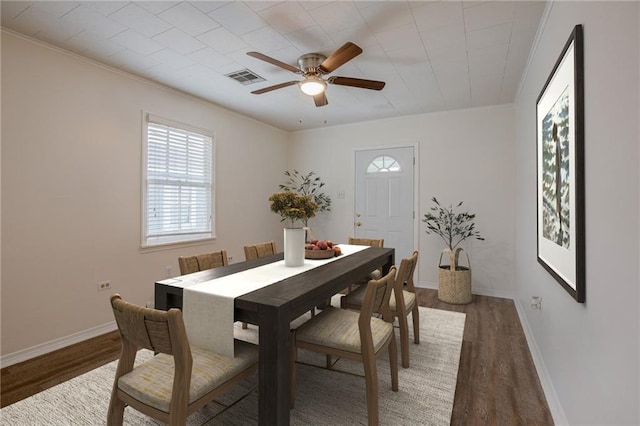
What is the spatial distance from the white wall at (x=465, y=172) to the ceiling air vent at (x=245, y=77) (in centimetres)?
→ 222

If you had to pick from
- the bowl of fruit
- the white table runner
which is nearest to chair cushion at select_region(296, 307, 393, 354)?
the white table runner

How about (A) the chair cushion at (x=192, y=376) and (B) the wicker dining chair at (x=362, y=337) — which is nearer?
(A) the chair cushion at (x=192, y=376)

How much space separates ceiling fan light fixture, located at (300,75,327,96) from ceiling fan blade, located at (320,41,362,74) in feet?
0.35

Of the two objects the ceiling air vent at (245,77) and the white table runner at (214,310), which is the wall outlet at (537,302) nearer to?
the white table runner at (214,310)

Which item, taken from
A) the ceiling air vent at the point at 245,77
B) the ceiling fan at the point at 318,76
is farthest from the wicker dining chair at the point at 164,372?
the ceiling air vent at the point at 245,77

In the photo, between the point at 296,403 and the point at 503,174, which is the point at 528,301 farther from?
the point at 296,403

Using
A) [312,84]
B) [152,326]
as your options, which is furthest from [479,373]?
[312,84]

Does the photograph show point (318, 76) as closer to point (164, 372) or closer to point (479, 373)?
point (164, 372)

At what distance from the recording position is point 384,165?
506 centimetres

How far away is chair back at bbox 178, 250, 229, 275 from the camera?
7.99 feet

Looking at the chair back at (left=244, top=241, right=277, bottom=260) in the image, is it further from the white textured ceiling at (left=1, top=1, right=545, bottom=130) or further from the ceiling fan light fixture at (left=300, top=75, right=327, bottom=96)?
the white textured ceiling at (left=1, top=1, right=545, bottom=130)

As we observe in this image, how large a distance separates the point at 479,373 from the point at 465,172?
290cm

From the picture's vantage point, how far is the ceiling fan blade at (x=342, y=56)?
7.16 feet

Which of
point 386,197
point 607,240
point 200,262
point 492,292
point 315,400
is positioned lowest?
point 315,400
